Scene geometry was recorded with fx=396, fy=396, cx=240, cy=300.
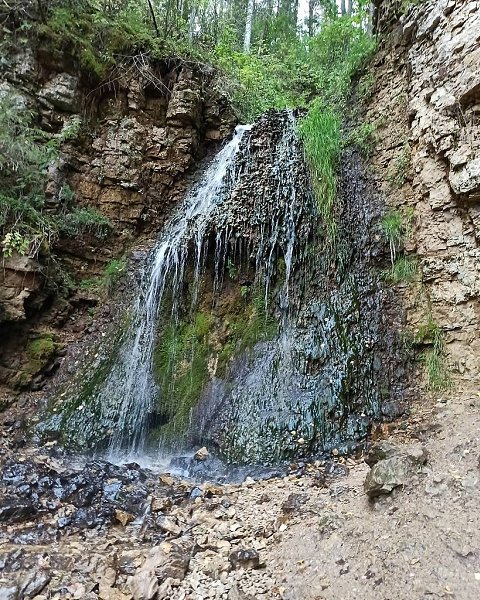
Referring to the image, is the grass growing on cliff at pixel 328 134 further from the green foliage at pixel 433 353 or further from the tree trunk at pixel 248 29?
the tree trunk at pixel 248 29

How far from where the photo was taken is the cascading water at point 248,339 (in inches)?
173

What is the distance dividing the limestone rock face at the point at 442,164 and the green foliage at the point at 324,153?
2.15ft

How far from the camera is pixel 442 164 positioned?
4.45 m

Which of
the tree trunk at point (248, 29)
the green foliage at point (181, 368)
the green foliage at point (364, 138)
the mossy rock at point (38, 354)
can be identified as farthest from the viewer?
the tree trunk at point (248, 29)

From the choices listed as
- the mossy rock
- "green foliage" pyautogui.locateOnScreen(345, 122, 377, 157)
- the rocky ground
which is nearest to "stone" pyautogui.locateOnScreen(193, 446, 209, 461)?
the rocky ground

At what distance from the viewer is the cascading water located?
4402 mm

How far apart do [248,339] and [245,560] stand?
2945 mm

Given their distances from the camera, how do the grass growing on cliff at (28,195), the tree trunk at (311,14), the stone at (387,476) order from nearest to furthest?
the stone at (387,476) → the grass growing on cliff at (28,195) → the tree trunk at (311,14)

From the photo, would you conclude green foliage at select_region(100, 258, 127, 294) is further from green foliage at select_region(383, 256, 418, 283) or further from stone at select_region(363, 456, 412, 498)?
stone at select_region(363, 456, 412, 498)

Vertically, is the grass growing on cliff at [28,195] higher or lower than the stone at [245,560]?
higher

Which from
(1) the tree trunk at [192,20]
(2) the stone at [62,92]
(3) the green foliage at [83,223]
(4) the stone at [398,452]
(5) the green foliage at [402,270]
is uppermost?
(1) the tree trunk at [192,20]

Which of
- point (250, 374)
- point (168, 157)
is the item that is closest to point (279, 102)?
point (168, 157)

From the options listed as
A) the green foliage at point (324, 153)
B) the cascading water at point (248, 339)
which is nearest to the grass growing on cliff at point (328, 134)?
the green foliage at point (324, 153)

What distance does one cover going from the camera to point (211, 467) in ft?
13.8
